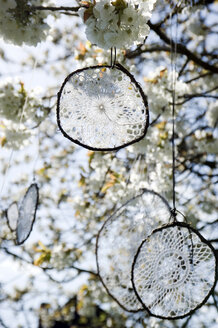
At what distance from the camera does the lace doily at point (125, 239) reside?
1.60m

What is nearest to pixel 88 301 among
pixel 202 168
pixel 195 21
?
pixel 202 168

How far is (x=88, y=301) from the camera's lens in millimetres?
4445

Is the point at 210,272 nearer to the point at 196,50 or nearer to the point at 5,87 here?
the point at 5,87

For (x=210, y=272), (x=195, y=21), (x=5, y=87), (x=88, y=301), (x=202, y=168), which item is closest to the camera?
(x=210, y=272)

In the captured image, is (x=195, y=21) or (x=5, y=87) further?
(x=195, y=21)

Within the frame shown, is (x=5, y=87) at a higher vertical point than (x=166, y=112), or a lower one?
lower

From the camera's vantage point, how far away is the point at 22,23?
5.58 ft

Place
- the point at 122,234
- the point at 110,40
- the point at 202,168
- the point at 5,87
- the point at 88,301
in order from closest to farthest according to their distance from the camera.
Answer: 1. the point at 110,40
2. the point at 122,234
3. the point at 5,87
4. the point at 202,168
5. the point at 88,301

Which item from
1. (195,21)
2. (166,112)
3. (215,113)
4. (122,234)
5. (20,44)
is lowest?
(122,234)

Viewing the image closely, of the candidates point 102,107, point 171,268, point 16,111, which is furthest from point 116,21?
point 16,111

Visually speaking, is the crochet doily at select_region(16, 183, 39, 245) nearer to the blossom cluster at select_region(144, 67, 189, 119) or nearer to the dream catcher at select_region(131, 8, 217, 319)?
the dream catcher at select_region(131, 8, 217, 319)

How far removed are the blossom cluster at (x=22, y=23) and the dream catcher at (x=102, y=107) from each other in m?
0.81

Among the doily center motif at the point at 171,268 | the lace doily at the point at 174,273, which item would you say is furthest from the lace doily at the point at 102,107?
the doily center motif at the point at 171,268

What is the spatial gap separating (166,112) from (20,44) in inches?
48.6
